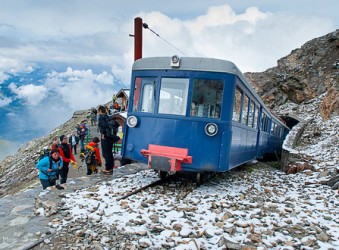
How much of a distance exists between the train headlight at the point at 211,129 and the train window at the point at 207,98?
23 cm

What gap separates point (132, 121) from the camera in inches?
319

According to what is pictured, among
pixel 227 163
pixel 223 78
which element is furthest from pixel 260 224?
pixel 223 78

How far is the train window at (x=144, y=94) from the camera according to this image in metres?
7.95

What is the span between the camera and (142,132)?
26.1 ft

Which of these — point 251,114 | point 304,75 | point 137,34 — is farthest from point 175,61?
point 304,75

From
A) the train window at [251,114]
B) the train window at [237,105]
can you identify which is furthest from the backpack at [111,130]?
the train window at [251,114]

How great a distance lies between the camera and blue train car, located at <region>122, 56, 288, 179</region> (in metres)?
7.41

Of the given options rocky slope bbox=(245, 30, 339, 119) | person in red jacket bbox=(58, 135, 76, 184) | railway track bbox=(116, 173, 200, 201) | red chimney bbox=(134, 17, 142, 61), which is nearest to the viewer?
railway track bbox=(116, 173, 200, 201)

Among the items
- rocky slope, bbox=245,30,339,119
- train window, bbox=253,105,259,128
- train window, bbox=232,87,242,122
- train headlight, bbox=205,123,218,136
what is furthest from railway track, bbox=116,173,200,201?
rocky slope, bbox=245,30,339,119

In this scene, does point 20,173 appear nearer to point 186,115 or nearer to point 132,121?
point 132,121

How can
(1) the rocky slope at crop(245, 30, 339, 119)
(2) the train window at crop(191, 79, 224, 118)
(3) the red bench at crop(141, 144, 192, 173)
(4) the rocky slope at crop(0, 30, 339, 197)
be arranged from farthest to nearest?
(1) the rocky slope at crop(245, 30, 339, 119) → (4) the rocky slope at crop(0, 30, 339, 197) → (2) the train window at crop(191, 79, 224, 118) → (3) the red bench at crop(141, 144, 192, 173)

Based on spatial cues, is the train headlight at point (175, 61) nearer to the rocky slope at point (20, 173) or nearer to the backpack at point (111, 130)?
the backpack at point (111, 130)

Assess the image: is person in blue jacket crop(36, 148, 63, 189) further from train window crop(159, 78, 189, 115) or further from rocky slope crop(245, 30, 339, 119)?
rocky slope crop(245, 30, 339, 119)

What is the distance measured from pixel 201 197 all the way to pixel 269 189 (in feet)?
7.07
